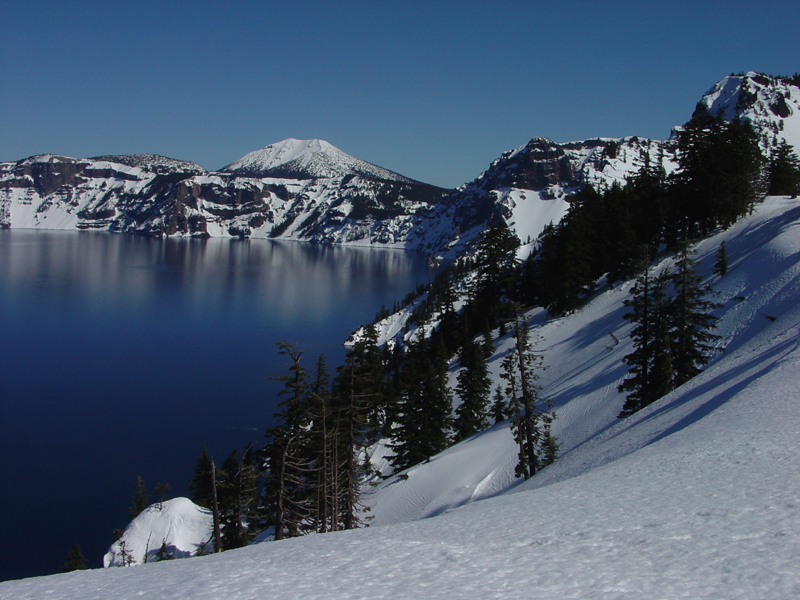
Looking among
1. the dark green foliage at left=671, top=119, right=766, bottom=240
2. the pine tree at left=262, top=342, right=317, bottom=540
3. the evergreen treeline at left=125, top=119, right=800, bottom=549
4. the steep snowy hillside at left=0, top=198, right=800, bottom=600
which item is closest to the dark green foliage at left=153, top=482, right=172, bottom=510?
the evergreen treeline at left=125, top=119, right=800, bottom=549

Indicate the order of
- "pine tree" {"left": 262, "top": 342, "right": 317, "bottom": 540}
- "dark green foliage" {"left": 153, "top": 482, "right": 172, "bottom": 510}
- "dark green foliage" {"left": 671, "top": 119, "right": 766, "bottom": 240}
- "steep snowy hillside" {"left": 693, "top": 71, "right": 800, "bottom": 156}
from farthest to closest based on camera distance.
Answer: "steep snowy hillside" {"left": 693, "top": 71, "right": 800, "bottom": 156} < "dark green foliage" {"left": 671, "top": 119, "right": 766, "bottom": 240} < "dark green foliage" {"left": 153, "top": 482, "right": 172, "bottom": 510} < "pine tree" {"left": 262, "top": 342, "right": 317, "bottom": 540}

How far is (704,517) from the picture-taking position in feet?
22.4

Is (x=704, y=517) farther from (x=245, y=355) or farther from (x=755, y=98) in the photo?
(x=755, y=98)

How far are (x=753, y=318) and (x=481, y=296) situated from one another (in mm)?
30419

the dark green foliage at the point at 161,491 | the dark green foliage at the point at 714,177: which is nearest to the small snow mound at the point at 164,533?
the dark green foliage at the point at 161,491

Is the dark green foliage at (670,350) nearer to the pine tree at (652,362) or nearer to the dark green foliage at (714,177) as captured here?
the pine tree at (652,362)

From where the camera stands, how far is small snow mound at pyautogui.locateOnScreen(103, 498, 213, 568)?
1058 inches

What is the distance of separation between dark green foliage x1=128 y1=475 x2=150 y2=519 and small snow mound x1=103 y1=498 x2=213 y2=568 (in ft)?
18.9

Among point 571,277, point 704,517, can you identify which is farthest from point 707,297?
point 704,517

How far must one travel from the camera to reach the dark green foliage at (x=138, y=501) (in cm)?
3347

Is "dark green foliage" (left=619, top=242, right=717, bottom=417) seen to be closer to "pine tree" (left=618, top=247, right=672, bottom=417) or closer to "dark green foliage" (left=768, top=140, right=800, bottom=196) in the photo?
"pine tree" (left=618, top=247, right=672, bottom=417)

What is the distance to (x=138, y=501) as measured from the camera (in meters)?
33.8

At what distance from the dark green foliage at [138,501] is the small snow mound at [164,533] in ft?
18.9

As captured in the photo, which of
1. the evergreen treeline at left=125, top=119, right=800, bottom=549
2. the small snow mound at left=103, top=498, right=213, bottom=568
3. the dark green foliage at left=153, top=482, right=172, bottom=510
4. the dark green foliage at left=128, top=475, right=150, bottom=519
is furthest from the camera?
the dark green foliage at left=128, top=475, right=150, bottom=519
